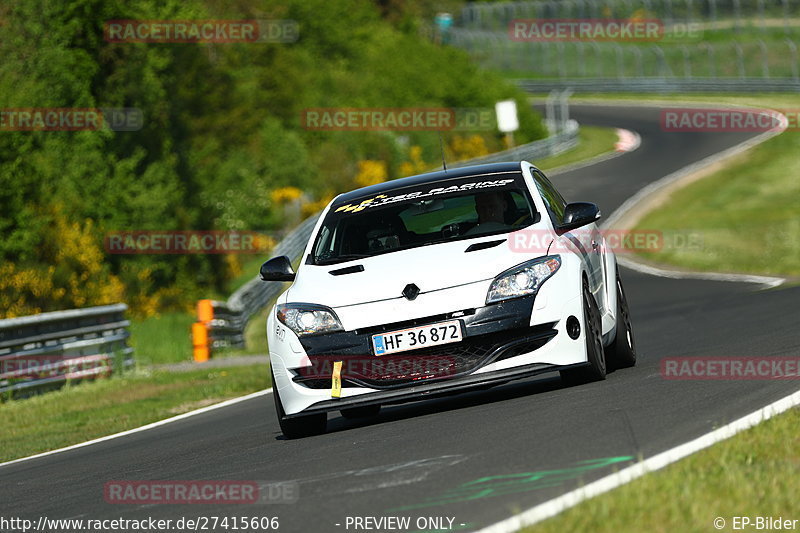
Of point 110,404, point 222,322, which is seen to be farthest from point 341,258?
point 222,322

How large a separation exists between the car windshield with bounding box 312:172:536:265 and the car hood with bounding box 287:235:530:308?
271mm

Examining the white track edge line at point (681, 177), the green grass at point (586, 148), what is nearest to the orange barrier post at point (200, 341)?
the white track edge line at point (681, 177)

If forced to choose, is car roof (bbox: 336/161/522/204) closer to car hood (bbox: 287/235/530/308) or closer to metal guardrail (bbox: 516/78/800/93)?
car hood (bbox: 287/235/530/308)

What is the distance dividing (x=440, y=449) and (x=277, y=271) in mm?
2863

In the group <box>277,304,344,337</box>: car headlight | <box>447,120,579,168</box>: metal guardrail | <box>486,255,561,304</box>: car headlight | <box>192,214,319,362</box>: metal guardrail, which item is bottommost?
<box>447,120,579,168</box>: metal guardrail

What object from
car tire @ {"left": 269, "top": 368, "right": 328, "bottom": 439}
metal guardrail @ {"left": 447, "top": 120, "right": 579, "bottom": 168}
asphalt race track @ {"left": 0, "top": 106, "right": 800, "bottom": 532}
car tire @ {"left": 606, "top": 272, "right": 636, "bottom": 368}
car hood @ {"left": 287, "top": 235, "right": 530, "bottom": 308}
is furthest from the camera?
metal guardrail @ {"left": 447, "top": 120, "right": 579, "bottom": 168}

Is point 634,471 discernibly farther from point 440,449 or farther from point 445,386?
point 445,386

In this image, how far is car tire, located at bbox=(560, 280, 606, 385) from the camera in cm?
912

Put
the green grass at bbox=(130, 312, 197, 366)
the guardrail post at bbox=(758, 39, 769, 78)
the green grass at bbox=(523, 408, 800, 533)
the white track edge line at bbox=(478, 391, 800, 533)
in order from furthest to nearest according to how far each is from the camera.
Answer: the guardrail post at bbox=(758, 39, 769, 78) → the green grass at bbox=(130, 312, 197, 366) → the white track edge line at bbox=(478, 391, 800, 533) → the green grass at bbox=(523, 408, 800, 533)

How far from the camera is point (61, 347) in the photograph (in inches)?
723

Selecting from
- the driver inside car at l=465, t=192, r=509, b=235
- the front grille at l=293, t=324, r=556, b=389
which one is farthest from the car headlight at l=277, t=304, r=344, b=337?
the driver inside car at l=465, t=192, r=509, b=235

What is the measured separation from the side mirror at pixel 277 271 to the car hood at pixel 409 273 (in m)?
0.51

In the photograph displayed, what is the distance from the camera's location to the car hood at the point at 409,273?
8852mm

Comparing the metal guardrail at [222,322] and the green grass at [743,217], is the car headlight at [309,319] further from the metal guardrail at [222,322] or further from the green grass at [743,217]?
the green grass at [743,217]
